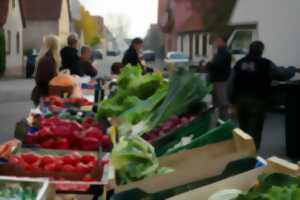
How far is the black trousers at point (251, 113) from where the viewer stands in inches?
370

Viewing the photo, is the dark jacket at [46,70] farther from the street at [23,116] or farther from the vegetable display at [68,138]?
the vegetable display at [68,138]

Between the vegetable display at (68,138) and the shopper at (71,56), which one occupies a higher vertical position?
the shopper at (71,56)

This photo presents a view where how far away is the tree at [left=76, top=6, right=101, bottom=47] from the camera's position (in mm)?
83225

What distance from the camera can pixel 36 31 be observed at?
59250 mm

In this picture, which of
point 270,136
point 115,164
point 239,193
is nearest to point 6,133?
point 270,136

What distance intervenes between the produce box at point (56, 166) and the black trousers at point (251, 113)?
201 inches

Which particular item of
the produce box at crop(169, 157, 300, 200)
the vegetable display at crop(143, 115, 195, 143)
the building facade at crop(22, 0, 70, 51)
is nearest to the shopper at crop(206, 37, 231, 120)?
the vegetable display at crop(143, 115, 195, 143)

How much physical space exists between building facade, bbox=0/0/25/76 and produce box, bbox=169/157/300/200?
39606 mm

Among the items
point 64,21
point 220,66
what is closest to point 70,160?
point 220,66

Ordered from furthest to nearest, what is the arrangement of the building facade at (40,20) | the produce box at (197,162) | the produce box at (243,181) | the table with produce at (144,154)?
the building facade at (40,20) < the produce box at (197,162) < the table with produce at (144,154) < the produce box at (243,181)

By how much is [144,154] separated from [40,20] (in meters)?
58.1

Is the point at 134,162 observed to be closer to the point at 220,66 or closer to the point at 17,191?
the point at 17,191

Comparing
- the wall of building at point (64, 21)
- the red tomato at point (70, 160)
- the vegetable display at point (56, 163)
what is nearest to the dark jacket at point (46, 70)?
the vegetable display at point (56, 163)

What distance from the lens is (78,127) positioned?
5.63 m
